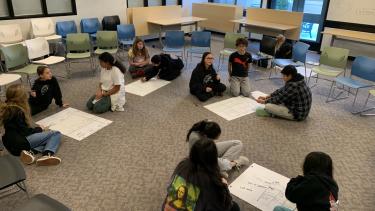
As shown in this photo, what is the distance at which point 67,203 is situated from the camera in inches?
99.2

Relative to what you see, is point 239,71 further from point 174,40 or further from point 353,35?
point 353,35

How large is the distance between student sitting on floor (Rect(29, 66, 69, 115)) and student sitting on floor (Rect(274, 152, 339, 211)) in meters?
3.37

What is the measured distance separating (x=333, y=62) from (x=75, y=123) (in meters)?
4.13

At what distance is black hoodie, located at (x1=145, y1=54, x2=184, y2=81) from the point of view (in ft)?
17.4

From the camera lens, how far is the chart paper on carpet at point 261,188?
8.32 feet

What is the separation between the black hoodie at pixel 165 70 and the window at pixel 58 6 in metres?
2.87

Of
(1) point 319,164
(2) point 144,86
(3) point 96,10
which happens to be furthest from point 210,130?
(3) point 96,10

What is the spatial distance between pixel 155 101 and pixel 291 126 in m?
2.01

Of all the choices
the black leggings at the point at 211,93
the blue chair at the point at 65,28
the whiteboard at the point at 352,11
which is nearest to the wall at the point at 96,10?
the blue chair at the point at 65,28

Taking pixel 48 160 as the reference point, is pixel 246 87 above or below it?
above

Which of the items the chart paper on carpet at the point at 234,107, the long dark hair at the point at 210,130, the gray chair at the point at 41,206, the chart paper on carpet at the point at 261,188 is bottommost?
the chart paper on carpet at the point at 261,188

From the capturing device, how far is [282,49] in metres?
5.41

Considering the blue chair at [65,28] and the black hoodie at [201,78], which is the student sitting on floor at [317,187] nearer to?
the black hoodie at [201,78]

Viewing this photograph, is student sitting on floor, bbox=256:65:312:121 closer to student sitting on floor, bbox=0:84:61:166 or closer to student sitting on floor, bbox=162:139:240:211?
student sitting on floor, bbox=162:139:240:211
